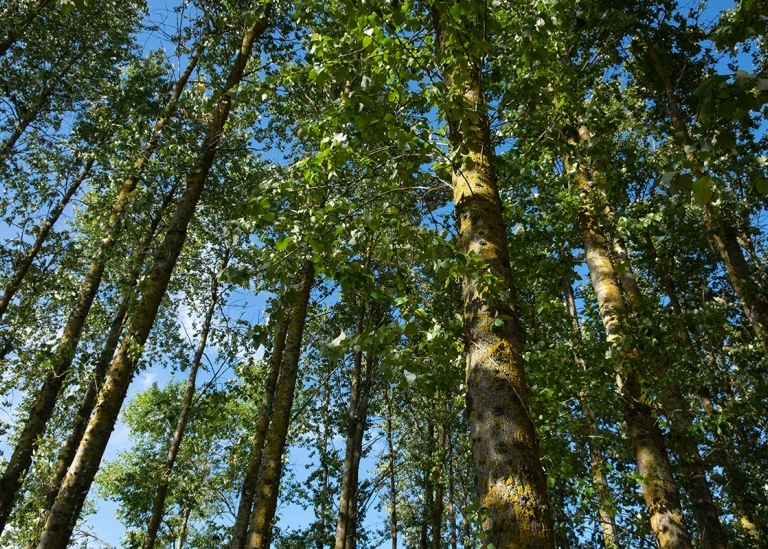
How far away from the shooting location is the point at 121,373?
21.4ft

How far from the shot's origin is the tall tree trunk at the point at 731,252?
8.09 meters

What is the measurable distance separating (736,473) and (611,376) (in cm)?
467

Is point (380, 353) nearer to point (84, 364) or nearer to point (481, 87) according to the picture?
point (481, 87)

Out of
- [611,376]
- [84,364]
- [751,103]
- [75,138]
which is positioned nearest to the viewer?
[751,103]

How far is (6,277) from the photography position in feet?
39.3

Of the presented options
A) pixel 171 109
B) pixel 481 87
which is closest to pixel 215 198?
pixel 171 109

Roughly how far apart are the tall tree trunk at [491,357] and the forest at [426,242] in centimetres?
2

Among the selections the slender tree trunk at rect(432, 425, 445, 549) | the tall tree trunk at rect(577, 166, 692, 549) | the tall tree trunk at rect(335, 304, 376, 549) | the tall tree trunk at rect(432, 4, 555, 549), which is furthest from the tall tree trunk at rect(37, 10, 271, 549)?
the slender tree trunk at rect(432, 425, 445, 549)

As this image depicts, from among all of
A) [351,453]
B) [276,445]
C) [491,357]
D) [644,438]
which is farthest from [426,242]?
[351,453]

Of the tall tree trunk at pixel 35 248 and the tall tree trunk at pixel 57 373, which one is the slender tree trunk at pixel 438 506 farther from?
the tall tree trunk at pixel 35 248

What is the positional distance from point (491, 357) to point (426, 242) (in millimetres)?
1212

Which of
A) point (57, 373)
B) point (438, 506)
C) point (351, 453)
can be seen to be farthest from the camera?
point (438, 506)

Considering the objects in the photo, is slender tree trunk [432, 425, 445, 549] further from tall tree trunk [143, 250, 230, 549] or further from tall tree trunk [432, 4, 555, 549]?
tall tree trunk [432, 4, 555, 549]

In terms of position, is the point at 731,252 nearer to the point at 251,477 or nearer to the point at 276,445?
the point at 276,445
